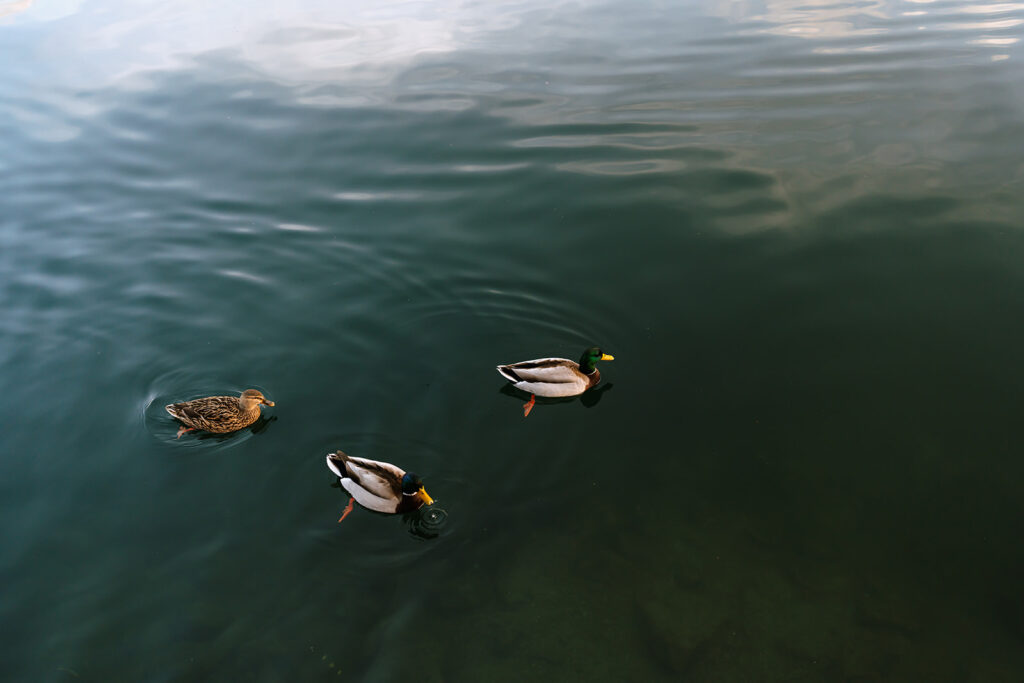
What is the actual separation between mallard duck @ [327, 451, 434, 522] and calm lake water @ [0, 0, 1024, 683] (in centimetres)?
20

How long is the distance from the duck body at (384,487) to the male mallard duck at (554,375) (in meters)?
1.75

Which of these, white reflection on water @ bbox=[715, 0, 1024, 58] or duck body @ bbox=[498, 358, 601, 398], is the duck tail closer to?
duck body @ bbox=[498, 358, 601, 398]

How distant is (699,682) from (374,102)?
13090 millimetres

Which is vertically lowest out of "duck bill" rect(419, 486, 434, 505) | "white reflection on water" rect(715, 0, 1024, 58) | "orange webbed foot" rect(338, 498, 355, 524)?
"orange webbed foot" rect(338, 498, 355, 524)

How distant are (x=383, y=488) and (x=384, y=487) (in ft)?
0.04

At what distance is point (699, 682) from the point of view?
217 inches

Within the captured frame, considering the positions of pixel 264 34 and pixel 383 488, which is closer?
pixel 383 488

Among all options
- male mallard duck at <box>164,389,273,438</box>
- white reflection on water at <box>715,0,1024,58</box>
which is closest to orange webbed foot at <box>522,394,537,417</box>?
male mallard duck at <box>164,389,273,438</box>

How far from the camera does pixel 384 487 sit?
6910mm

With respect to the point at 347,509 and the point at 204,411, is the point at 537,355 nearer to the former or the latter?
the point at 347,509

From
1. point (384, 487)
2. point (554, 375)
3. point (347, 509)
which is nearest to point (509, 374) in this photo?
point (554, 375)

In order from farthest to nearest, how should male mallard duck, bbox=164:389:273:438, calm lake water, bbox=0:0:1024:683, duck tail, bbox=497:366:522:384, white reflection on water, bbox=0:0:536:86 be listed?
white reflection on water, bbox=0:0:536:86, duck tail, bbox=497:366:522:384, male mallard duck, bbox=164:389:273:438, calm lake water, bbox=0:0:1024:683

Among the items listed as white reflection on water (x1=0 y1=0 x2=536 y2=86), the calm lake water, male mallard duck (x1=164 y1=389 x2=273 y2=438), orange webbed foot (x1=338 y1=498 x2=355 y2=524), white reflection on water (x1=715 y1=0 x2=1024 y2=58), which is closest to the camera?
the calm lake water

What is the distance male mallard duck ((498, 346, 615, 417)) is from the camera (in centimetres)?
810
